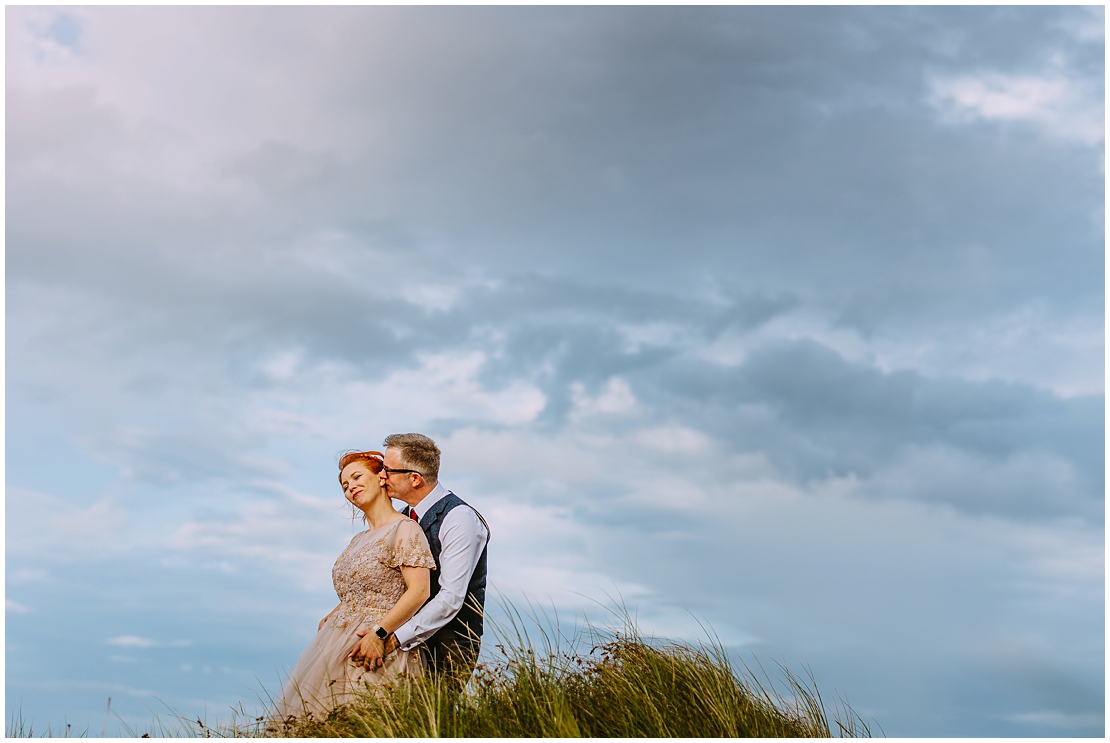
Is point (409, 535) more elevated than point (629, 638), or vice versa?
point (409, 535)

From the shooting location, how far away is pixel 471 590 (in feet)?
23.4

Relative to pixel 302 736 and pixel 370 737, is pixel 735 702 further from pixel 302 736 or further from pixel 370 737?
pixel 302 736

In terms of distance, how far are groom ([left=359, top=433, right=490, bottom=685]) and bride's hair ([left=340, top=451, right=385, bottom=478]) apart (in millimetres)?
65

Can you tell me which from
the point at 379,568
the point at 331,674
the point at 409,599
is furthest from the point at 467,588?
the point at 331,674

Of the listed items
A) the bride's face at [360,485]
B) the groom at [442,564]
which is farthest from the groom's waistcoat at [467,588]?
the bride's face at [360,485]

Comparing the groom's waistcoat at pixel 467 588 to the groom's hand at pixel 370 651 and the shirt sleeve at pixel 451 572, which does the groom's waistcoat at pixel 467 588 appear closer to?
the shirt sleeve at pixel 451 572

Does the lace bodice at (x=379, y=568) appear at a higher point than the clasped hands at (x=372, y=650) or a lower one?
higher

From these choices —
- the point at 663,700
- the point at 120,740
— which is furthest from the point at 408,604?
the point at 120,740

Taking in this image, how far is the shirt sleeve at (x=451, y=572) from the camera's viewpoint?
6488 millimetres

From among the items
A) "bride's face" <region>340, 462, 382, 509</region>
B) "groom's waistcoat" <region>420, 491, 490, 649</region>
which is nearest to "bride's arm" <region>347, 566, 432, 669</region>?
"groom's waistcoat" <region>420, 491, 490, 649</region>

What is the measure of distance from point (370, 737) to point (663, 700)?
7.09 ft

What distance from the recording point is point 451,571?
22.1 ft

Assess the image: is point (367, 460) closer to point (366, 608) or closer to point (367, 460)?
point (367, 460)

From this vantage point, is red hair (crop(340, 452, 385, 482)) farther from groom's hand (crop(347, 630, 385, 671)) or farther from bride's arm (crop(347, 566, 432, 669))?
groom's hand (crop(347, 630, 385, 671))
